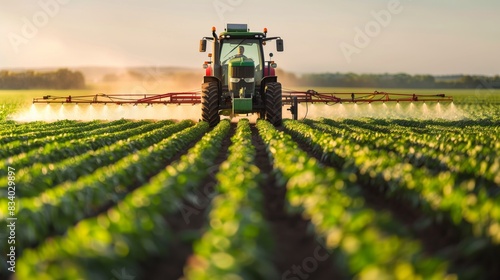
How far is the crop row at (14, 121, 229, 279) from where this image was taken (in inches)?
158

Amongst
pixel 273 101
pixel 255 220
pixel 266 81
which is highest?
pixel 266 81

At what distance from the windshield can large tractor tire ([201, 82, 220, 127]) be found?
1.20m

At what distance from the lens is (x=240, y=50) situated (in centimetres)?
2080

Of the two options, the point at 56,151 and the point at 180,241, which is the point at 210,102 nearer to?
the point at 56,151

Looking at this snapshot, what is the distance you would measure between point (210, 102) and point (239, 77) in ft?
4.31

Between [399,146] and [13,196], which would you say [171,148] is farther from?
[13,196]

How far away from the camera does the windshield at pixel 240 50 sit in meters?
20.7

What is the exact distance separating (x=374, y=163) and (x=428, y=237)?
2.38m

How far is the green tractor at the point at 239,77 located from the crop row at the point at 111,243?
1340 centimetres

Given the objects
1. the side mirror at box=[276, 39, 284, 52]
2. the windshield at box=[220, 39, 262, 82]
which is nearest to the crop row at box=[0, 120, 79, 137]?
the windshield at box=[220, 39, 262, 82]

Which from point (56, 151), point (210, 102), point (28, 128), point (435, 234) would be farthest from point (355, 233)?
point (28, 128)

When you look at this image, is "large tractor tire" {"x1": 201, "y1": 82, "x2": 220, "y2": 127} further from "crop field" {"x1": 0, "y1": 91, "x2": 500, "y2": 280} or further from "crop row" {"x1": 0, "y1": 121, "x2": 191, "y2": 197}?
"crop field" {"x1": 0, "y1": 91, "x2": 500, "y2": 280}

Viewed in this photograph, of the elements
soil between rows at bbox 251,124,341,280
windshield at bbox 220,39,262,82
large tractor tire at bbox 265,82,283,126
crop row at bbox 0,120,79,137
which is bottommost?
soil between rows at bbox 251,124,341,280

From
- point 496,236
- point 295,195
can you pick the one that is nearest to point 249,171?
point 295,195
